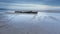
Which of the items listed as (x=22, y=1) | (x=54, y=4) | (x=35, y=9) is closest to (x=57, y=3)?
(x=54, y=4)

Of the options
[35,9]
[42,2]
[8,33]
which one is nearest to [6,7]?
[35,9]

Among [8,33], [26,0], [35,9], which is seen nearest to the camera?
[8,33]

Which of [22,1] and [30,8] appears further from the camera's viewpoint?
[22,1]

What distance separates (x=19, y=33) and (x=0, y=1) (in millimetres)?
1996

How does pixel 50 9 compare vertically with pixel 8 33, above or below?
above

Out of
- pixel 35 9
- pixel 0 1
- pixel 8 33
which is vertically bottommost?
pixel 8 33

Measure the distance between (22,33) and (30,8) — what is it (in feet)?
5.56

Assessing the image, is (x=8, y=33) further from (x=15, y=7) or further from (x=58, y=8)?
(x=58, y=8)

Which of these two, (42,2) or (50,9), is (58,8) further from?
(42,2)

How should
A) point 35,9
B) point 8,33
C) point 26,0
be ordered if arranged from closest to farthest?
point 8,33, point 35,9, point 26,0

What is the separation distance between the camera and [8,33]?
1.34 meters

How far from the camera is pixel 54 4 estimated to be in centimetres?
331

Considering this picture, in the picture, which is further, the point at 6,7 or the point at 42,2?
the point at 42,2

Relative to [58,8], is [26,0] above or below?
above
